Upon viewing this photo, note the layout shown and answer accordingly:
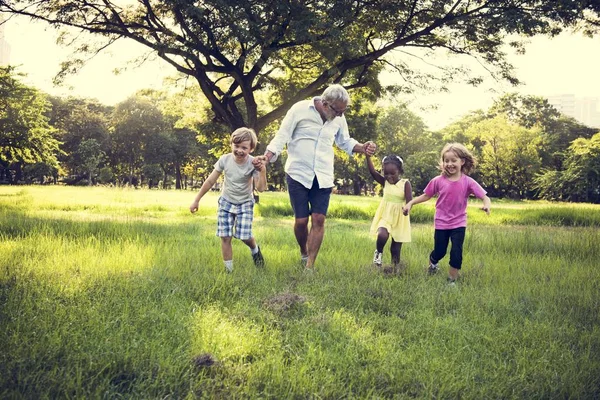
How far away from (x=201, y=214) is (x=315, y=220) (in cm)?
1063

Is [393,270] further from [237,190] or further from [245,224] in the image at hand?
[237,190]

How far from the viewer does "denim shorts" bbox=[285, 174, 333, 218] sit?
5445 millimetres

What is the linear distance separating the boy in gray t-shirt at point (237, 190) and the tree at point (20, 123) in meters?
19.0

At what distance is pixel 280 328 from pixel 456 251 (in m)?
2.87

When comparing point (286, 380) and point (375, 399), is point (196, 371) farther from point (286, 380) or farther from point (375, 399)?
point (375, 399)

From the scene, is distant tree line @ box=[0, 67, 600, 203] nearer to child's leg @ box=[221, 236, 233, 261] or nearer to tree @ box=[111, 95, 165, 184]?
tree @ box=[111, 95, 165, 184]

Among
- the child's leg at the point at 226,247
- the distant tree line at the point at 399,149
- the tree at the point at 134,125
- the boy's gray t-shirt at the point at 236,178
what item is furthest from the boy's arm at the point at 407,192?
the tree at the point at 134,125

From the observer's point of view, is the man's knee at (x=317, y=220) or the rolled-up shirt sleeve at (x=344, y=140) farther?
the rolled-up shirt sleeve at (x=344, y=140)

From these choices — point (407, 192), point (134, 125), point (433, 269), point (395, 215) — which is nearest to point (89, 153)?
point (134, 125)

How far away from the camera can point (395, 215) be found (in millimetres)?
6016

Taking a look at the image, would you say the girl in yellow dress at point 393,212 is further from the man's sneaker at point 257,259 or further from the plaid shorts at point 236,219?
the plaid shorts at point 236,219

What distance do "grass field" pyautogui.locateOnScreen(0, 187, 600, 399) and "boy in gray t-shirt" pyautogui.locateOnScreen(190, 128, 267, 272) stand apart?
0.40 meters

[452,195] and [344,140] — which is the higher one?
[344,140]

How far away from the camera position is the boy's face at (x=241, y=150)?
514cm
